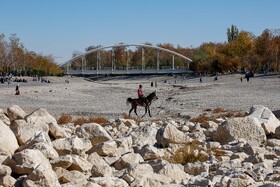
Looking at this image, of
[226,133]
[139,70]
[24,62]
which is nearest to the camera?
[226,133]

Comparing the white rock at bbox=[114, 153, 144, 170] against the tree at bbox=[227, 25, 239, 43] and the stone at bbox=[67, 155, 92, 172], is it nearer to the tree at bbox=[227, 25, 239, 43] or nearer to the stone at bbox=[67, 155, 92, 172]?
the stone at bbox=[67, 155, 92, 172]

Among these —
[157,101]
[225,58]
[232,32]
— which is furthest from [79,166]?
[232,32]

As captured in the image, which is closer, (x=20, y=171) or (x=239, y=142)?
(x=20, y=171)

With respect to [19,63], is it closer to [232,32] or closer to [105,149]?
[232,32]

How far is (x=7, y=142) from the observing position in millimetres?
9180

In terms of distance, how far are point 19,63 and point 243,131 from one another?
401 feet

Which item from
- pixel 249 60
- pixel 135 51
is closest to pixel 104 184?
pixel 249 60

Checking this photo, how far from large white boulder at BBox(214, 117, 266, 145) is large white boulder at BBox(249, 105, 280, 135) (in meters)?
0.98

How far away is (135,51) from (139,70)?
45.0 meters

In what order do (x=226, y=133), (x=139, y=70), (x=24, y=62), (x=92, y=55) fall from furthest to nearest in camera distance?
1. (x=92, y=55)
2. (x=139, y=70)
3. (x=24, y=62)
4. (x=226, y=133)

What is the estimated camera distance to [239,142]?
11.6 meters

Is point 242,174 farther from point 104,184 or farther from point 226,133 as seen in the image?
point 226,133

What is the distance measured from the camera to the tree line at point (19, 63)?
395ft

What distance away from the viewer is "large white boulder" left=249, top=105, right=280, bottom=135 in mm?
13427
